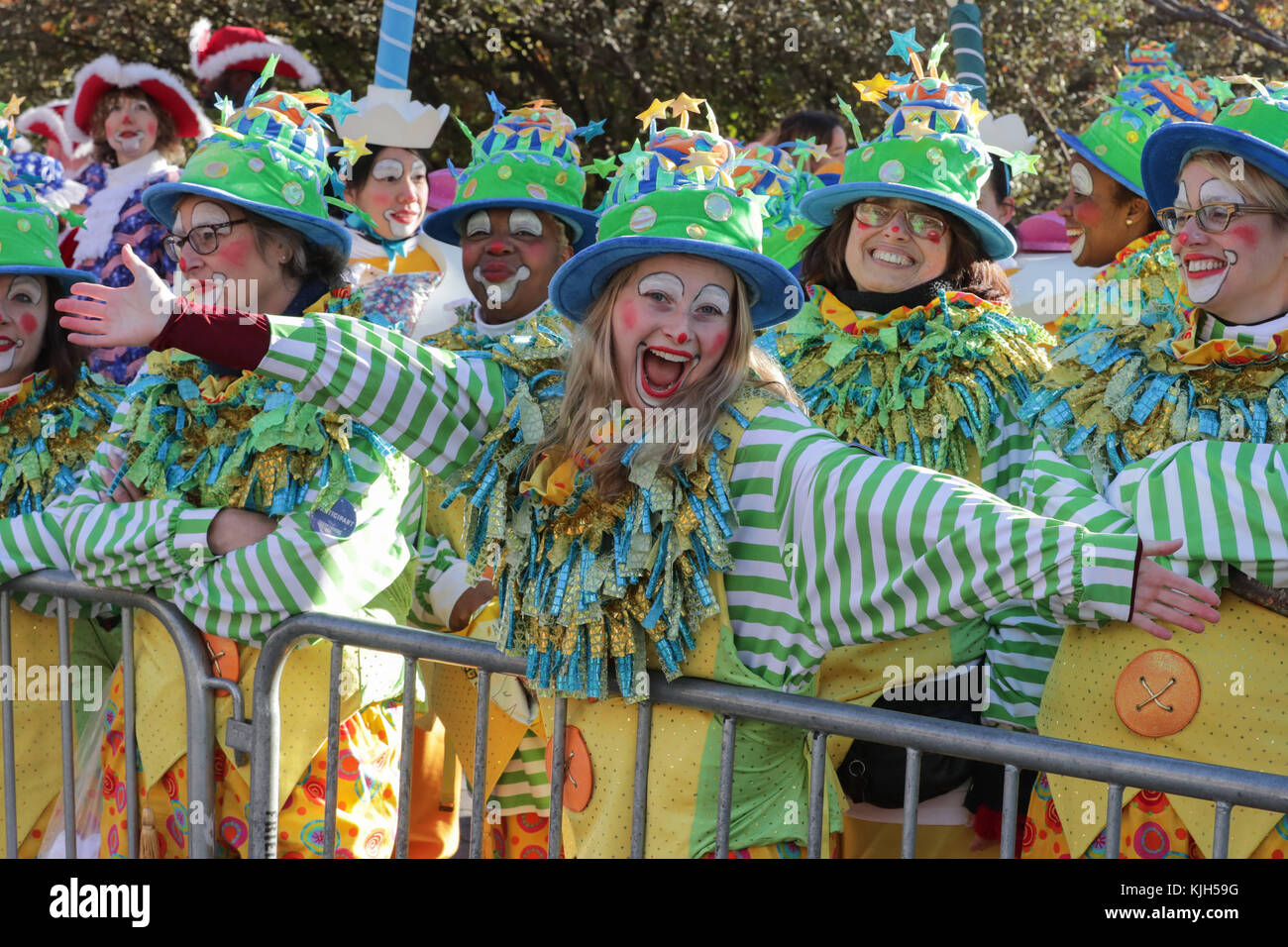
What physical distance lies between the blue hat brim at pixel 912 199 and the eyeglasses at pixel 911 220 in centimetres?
3

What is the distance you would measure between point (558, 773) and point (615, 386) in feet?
2.32

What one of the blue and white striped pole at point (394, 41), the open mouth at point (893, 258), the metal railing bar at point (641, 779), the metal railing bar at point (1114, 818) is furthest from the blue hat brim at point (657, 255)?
the blue and white striped pole at point (394, 41)

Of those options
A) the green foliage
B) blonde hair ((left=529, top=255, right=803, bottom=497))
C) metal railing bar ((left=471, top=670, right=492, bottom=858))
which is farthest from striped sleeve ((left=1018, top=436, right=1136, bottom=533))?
the green foliage

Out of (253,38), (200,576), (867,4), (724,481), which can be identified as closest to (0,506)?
(200,576)

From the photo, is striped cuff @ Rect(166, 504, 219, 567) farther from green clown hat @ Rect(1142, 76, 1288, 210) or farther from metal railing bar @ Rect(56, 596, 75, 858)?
green clown hat @ Rect(1142, 76, 1288, 210)

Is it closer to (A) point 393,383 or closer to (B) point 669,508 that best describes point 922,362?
(B) point 669,508

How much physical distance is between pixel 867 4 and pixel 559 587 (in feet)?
25.2

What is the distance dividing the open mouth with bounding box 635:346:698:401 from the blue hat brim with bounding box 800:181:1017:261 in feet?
3.26

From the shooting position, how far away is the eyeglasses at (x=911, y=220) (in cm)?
336

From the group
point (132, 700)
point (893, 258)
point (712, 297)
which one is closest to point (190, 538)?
point (132, 700)

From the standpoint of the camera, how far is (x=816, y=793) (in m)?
2.35

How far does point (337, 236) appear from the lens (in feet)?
11.4
